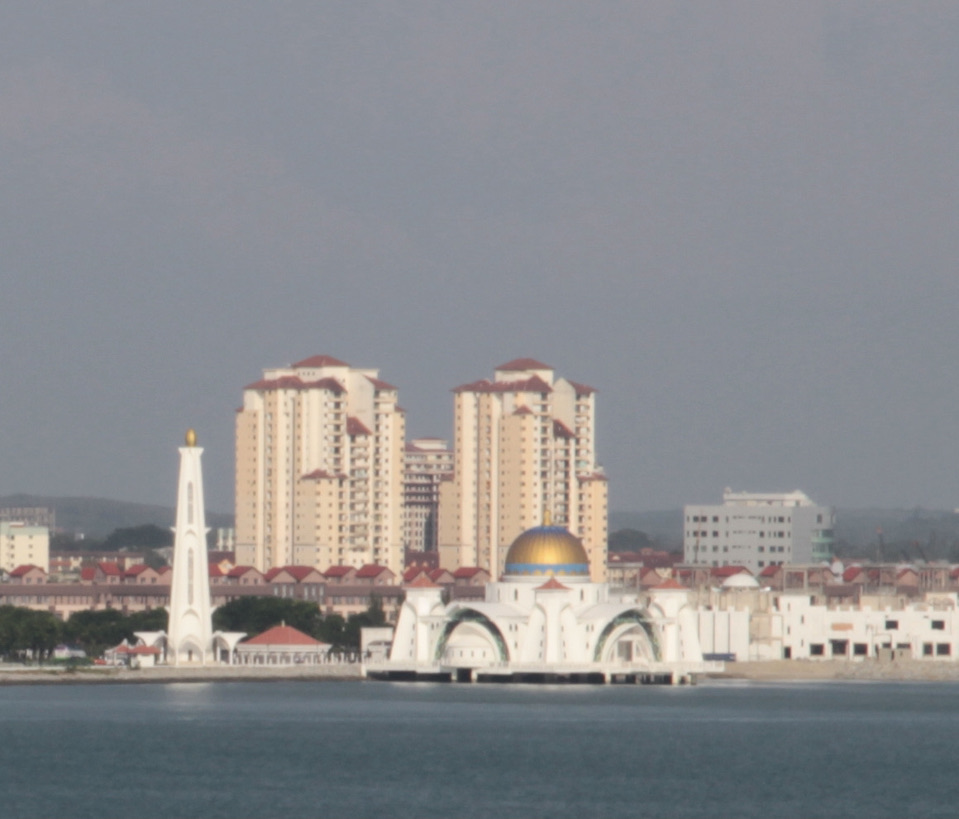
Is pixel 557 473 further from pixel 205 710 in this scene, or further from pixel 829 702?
pixel 205 710

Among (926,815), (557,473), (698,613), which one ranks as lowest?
(926,815)

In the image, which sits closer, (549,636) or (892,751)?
(892,751)

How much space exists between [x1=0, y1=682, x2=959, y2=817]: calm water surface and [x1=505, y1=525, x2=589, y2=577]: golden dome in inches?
317

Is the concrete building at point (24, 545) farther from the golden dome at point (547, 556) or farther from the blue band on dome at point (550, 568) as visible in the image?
the blue band on dome at point (550, 568)

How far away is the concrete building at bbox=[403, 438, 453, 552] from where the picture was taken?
556 ft

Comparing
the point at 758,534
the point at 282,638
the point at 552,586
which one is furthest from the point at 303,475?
the point at 758,534

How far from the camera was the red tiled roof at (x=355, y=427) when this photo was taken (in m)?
132

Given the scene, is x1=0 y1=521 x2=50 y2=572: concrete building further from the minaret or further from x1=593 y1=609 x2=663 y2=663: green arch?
x1=593 y1=609 x2=663 y2=663: green arch

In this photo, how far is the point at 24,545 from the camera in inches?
6368

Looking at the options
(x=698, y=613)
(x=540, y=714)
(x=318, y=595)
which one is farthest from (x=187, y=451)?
(x=318, y=595)

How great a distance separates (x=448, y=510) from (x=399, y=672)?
133 feet

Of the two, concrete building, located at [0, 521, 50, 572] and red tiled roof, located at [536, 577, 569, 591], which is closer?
red tiled roof, located at [536, 577, 569, 591]

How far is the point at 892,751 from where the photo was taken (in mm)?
63156

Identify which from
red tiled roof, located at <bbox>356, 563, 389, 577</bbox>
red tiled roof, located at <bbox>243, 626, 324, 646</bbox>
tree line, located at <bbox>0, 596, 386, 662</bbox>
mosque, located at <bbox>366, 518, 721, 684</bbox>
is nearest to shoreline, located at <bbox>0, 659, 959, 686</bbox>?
red tiled roof, located at <bbox>243, 626, 324, 646</bbox>
